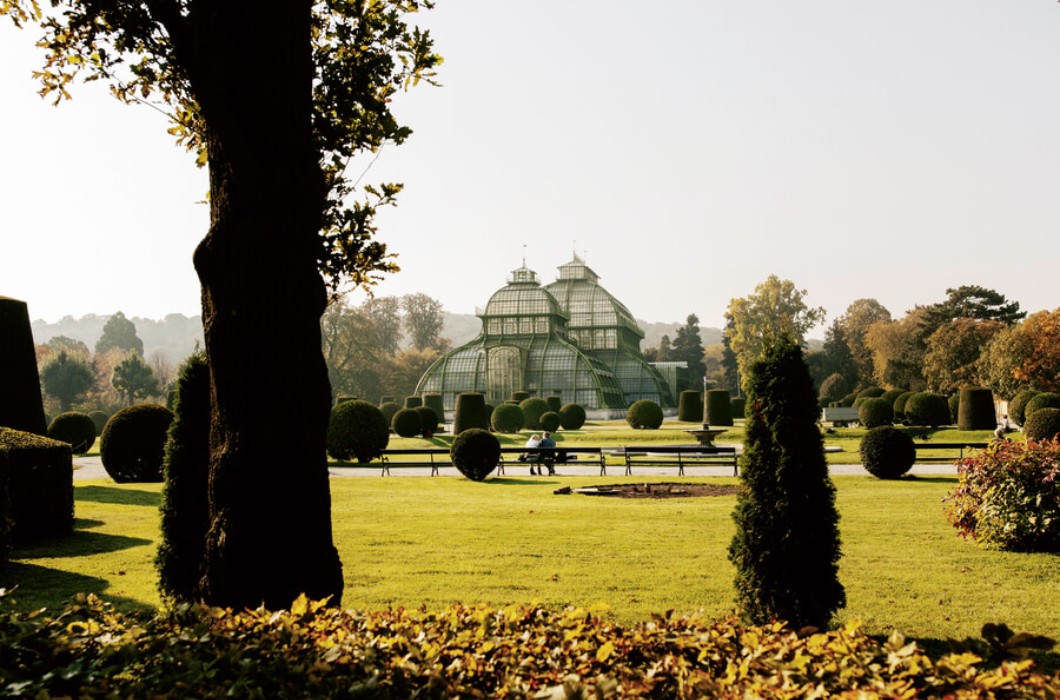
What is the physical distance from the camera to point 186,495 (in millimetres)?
7266

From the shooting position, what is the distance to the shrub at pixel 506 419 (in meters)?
42.4

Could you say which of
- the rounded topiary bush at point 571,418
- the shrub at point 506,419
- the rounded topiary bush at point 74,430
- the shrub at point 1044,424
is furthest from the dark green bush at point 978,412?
the rounded topiary bush at point 74,430

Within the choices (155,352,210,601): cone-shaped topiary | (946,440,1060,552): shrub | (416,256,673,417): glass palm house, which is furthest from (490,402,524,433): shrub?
(155,352,210,601): cone-shaped topiary

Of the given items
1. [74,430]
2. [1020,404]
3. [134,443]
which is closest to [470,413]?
[74,430]

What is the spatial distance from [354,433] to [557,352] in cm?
3590

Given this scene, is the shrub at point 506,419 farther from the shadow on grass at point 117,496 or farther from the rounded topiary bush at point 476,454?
the shadow on grass at point 117,496

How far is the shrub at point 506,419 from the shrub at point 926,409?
1818 centimetres

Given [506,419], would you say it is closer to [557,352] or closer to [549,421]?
[549,421]

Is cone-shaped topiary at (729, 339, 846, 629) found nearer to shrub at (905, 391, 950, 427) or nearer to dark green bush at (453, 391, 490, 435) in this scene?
dark green bush at (453, 391, 490, 435)

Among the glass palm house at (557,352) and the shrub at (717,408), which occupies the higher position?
the glass palm house at (557,352)

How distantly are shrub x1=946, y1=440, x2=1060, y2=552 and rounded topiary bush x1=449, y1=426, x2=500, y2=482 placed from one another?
456 inches

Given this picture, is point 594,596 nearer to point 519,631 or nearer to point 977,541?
point 519,631

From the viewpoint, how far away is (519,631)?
3.64m

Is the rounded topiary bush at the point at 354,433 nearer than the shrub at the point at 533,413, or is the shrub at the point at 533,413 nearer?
the rounded topiary bush at the point at 354,433
